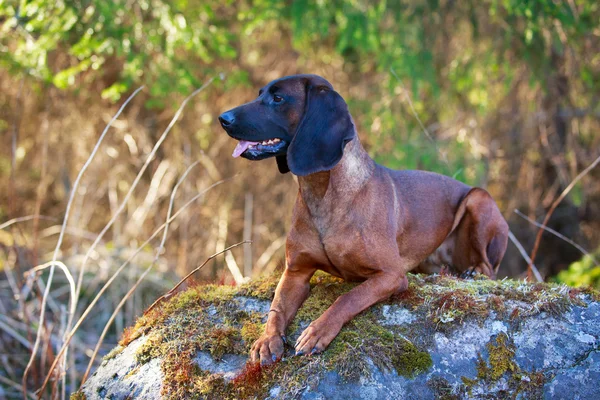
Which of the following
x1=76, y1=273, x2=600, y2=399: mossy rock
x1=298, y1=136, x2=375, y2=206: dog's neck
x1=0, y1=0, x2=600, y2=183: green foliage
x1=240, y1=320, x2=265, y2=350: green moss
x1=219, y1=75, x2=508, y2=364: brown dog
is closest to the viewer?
x1=76, y1=273, x2=600, y2=399: mossy rock

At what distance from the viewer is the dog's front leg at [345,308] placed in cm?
322

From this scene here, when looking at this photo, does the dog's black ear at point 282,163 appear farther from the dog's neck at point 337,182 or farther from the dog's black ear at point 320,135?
the dog's black ear at point 320,135

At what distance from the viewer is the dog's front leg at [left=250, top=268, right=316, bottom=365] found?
3.27 metres

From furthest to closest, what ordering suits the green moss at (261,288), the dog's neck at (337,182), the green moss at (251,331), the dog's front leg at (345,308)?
the green moss at (261,288) < the dog's neck at (337,182) < the green moss at (251,331) < the dog's front leg at (345,308)

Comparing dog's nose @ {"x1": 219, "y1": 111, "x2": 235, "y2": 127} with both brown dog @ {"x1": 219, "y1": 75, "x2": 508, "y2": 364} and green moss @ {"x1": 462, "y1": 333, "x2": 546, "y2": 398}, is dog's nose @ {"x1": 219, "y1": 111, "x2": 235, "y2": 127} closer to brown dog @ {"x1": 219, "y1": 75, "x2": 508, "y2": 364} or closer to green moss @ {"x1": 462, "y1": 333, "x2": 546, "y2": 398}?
brown dog @ {"x1": 219, "y1": 75, "x2": 508, "y2": 364}

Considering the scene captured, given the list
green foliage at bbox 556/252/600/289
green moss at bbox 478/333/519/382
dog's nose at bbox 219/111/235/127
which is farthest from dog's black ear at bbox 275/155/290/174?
green foliage at bbox 556/252/600/289

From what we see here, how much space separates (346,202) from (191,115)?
6678 mm

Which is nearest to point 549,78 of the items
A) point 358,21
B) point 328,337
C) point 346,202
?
point 358,21

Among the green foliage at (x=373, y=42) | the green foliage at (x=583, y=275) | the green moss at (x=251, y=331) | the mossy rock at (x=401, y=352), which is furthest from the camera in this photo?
the green foliage at (x=583, y=275)

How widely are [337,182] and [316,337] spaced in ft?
3.22

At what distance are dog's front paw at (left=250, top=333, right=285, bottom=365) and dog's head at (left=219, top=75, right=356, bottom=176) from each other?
92 cm

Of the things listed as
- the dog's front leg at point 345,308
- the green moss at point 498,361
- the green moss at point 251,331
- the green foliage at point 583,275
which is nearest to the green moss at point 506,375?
the green moss at point 498,361

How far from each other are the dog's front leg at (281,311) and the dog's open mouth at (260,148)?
0.74m

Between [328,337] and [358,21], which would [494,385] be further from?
[358,21]
